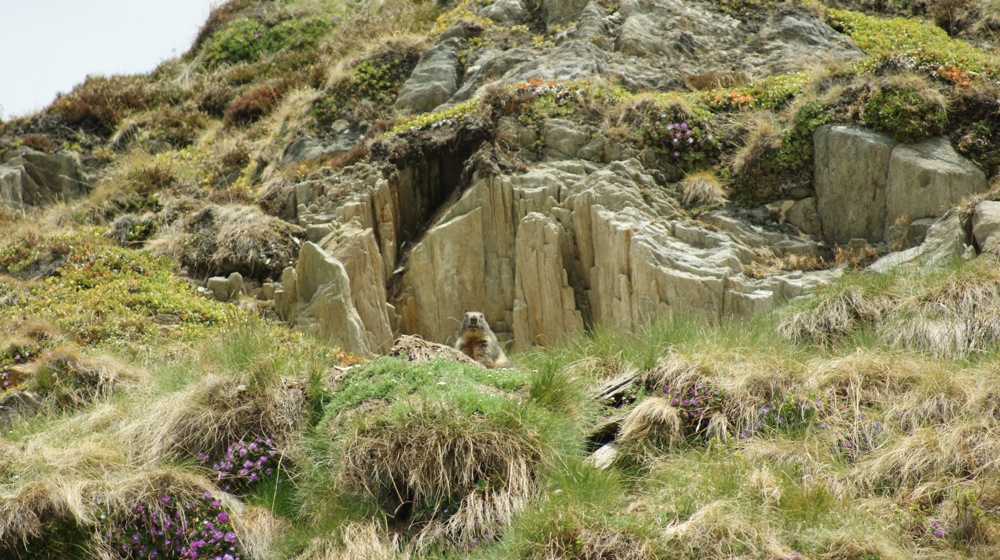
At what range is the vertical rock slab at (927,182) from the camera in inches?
522

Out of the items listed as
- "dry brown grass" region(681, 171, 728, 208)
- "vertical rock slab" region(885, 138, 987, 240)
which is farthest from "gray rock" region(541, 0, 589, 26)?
"vertical rock slab" region(885, 138, 987, 240)

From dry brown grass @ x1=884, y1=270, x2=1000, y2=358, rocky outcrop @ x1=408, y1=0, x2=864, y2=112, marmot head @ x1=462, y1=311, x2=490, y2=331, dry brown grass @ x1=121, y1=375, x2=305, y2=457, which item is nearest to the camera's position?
dry brown grass @ x1=121, y1=375, x2=305, y2=457

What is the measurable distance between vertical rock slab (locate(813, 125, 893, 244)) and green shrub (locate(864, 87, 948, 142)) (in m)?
0.19

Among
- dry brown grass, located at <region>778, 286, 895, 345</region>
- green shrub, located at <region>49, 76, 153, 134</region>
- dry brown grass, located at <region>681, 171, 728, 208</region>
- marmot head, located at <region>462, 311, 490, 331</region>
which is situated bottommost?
dry brown grass, located at <region>778, 286, 895, 345</region>

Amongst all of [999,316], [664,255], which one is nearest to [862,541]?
[999,316]

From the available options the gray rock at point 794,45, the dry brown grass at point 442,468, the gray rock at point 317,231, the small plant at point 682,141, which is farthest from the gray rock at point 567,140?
the dry brown grass at point 442,468

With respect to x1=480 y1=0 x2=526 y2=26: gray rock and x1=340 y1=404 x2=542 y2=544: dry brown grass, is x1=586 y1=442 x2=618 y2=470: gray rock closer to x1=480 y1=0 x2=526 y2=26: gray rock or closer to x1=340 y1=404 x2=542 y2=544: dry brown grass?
x1=340 y1=404 x2=542 y2=544: dry brown grass

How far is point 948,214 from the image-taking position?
499 inches

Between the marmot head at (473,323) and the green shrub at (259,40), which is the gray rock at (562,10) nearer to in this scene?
the green shrub at (259,40)

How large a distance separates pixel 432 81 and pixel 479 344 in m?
8.57

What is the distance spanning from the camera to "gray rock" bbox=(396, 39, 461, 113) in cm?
1847

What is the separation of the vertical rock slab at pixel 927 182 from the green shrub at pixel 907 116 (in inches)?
12.1

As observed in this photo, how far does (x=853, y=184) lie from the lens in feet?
45.5

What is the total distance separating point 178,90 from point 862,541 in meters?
21.0
